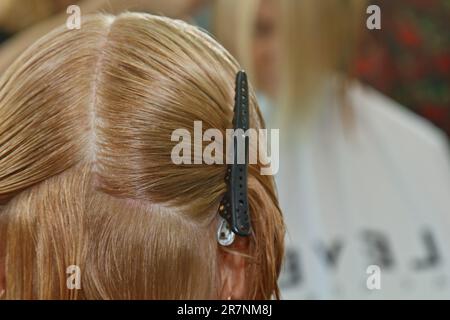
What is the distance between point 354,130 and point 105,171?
133 centimetres

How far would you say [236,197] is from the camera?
2.70 ft

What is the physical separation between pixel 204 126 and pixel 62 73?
6.4 inches

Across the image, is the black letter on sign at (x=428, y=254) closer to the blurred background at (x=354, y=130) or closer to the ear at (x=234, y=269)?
the blurred background at (x=354, y=130)

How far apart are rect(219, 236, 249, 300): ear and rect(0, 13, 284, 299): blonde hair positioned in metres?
0.04

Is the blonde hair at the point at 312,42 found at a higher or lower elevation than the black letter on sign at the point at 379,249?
higher

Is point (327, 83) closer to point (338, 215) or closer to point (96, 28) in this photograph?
Result: point (338, 215)

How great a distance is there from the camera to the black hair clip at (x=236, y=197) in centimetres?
82

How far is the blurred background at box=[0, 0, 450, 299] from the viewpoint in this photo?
1.91 metres

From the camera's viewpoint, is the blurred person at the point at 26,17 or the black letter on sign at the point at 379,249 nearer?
the blurred person at the point at 26,17

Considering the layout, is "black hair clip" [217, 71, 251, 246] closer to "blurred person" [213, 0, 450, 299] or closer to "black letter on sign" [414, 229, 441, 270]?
"blurred person" [213, 0, 450, 299]

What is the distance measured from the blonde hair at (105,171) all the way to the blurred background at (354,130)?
104cm

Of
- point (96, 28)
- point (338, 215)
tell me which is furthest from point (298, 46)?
point (96, 28)

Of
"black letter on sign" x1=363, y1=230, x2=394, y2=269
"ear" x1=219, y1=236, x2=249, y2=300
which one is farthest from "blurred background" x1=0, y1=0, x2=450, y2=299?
"ear" x1=219, y1=236, x2=249, y2=300

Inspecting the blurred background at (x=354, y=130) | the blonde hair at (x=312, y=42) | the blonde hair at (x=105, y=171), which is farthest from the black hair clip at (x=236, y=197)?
the blonde hair at (x=312, y=42)
